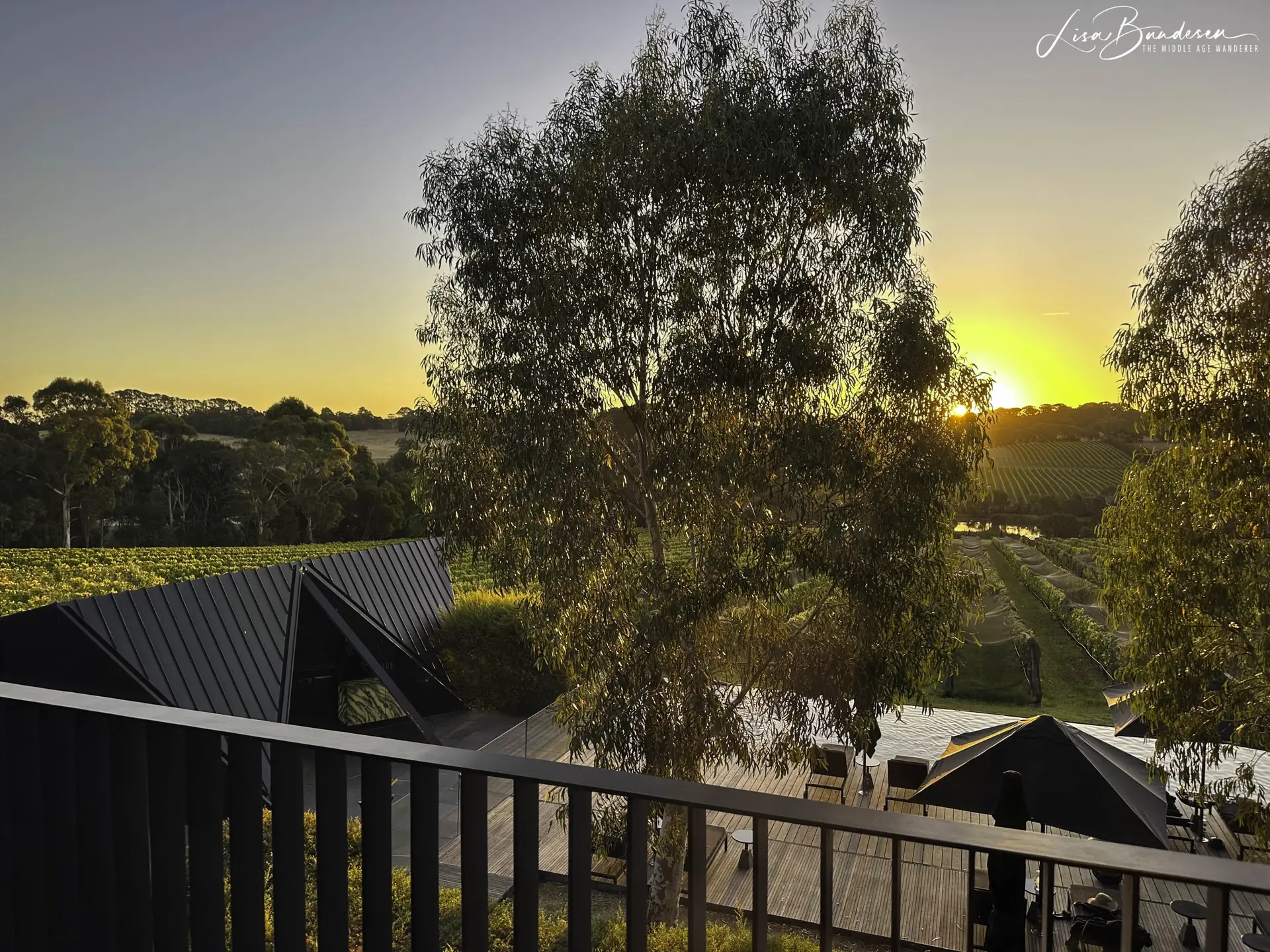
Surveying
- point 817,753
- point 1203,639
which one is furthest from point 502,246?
point 1203,639

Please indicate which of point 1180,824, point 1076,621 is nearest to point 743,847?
point 1180,824

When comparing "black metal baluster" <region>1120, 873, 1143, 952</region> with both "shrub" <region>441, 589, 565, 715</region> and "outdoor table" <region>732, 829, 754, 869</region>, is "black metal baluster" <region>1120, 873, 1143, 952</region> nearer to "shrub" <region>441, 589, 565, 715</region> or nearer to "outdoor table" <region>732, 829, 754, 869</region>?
"outdoor table" <region>732, 829, 754, 869</region>

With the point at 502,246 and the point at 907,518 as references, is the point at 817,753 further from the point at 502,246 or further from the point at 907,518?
the point at 502,246

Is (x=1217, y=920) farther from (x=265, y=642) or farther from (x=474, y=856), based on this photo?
(x=265, y=642)

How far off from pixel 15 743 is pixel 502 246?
5085 millimetres

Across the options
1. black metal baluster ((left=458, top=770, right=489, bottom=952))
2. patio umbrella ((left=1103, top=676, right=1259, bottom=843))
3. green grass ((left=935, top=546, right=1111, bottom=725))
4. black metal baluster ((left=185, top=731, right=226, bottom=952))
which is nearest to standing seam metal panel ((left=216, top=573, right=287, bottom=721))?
black metal baluster ((left=185, top=731, right=226, bottom=952))

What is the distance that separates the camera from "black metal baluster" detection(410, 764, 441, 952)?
1.15m

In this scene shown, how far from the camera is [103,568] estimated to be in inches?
601

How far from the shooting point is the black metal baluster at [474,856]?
1.14 m

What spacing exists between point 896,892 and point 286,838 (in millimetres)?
936

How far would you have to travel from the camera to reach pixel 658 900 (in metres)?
6.21

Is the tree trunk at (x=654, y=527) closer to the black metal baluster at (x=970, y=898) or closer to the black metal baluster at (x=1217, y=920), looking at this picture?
the black metal baluster at (x=970, y=898)

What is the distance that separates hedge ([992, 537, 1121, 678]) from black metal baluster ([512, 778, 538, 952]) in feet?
40.2

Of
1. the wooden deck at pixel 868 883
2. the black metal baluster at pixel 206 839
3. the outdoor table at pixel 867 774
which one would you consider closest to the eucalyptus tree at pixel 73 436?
the outdoor table at pixel 867 774
